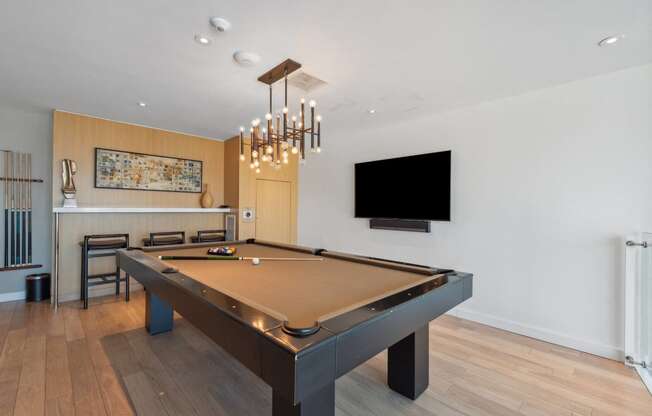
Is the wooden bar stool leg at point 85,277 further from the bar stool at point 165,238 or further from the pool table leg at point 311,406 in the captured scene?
the pool table leg at point 311,406

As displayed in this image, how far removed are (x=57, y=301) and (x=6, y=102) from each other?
7.98 ft

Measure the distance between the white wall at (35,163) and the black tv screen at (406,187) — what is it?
429cm

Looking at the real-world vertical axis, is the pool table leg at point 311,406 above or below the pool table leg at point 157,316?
above

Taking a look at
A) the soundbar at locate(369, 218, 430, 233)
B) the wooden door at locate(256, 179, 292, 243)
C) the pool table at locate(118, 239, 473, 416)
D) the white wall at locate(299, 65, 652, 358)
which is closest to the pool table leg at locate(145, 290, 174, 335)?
the pool table at locate(118, 239, 473, 416)

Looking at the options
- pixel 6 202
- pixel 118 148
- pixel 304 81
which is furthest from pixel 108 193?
pixel 304 81

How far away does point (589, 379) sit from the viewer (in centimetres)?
217

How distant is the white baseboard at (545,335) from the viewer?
2.51 m

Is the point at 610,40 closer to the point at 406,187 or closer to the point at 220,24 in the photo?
the point at 406,187

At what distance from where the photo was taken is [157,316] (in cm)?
277

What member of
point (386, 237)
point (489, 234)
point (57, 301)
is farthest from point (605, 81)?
point (57, 301)

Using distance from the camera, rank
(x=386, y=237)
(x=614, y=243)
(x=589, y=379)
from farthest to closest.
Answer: (x=386, y=237)
(x=614, y=243)
(x=589, y=379)

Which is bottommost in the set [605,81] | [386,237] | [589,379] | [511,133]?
[589,379]

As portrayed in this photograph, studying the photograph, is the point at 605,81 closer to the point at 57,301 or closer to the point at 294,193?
the point at 294,193

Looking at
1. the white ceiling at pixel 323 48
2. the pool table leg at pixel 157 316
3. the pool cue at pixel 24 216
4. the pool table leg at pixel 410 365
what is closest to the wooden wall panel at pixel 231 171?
the white ceiling at pixel 323 48
